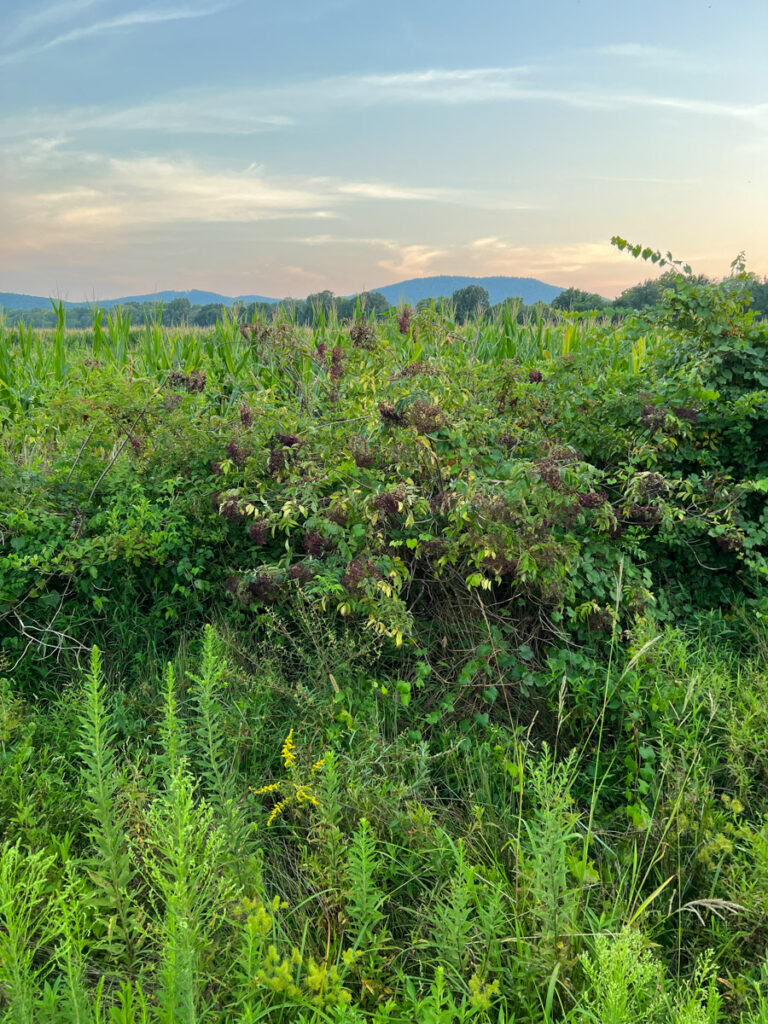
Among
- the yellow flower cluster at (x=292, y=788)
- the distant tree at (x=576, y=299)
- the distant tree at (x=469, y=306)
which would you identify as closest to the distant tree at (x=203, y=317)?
the distant tree at (x=469, y=306)

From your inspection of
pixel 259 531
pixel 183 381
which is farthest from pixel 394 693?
pixel 183 381

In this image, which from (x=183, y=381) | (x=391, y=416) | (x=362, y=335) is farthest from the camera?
(x=183, y=381)

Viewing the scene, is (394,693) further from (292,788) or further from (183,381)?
(183,381)

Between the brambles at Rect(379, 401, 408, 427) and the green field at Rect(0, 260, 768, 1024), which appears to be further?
the brambles at Rect(379, 401, 408, 427)

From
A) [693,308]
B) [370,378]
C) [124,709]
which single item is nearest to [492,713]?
[124,709]

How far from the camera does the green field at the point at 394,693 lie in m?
1.87

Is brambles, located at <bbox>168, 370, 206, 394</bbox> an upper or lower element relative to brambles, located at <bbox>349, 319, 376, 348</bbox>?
lower

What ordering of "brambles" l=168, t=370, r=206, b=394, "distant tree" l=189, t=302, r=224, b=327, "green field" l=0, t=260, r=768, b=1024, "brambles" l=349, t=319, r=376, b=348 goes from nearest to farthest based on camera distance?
"green field" l=0, t=260, r=768, b=1024
"brambles" l=349, t=319, r=376, b=348
"brambles" l=168, t=370, r=206, b=394
"distant tree" l=189, t=302, r=224, b=327

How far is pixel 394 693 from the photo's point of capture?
3.21 m

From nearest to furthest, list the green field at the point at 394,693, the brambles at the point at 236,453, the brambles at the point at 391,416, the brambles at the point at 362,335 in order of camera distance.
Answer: the green field at the point at 394,693, the brambles at the point at 391,416, the brambles at the point at 236,453, the brambles at the point at 362,335

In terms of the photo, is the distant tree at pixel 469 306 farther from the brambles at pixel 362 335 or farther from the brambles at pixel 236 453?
the brambles at pixel 236 453

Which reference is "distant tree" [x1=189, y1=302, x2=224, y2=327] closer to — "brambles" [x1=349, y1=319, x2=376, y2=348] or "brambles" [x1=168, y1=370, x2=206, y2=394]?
"brambles" [x1=168, y1=370, x2=206, y2=394]

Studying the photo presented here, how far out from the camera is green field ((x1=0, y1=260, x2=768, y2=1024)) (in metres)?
1.87

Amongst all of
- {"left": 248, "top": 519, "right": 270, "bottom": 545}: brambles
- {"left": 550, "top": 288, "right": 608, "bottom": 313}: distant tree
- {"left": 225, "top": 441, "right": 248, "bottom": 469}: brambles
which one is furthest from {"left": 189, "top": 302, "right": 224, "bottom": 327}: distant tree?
{"left": 248, "top": 519, "right": 270, "bottom": 545}: brambles
